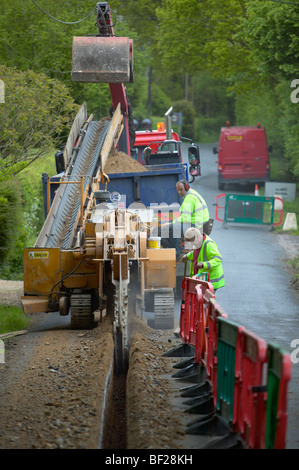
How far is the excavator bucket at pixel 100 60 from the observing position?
51.6 feet

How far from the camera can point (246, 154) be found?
38031 mm

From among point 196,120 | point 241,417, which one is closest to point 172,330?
point 241,417

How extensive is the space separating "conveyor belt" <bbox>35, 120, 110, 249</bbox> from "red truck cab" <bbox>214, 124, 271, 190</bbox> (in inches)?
896

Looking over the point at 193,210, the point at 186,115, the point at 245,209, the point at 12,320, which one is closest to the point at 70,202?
the point at 12,320

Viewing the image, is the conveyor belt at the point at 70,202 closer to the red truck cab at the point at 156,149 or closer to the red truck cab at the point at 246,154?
the red truck cab at the point at 156,149

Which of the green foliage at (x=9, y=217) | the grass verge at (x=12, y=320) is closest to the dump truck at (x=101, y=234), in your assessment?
the green foliage at (x=9, y=217)

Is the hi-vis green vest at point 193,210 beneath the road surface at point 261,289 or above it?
above

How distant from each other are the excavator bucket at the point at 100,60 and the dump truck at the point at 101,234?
0.06ft

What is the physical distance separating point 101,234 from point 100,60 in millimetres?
5852

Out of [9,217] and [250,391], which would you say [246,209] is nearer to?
[9,217]

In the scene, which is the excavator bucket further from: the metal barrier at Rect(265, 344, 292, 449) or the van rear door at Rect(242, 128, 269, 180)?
the van rear door at Rect(242, 128, 269, 180)

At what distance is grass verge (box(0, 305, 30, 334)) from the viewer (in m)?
13.3

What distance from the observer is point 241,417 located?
6.19 m
